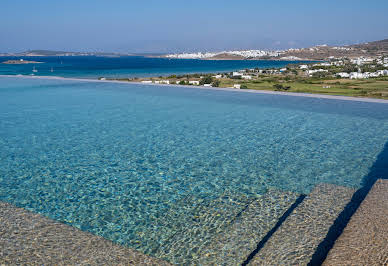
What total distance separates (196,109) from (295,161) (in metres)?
4.19

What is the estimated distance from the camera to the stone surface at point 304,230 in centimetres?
230

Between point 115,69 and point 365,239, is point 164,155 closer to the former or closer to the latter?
point 365,239

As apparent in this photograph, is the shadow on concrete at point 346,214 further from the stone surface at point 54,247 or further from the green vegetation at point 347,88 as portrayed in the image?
the green vegetation at point 347,88

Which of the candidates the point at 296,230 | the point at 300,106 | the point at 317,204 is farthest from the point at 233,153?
the point at 300,106

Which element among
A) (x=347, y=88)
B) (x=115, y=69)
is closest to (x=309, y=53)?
(x=115, y=69)

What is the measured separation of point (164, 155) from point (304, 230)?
8.67 ft

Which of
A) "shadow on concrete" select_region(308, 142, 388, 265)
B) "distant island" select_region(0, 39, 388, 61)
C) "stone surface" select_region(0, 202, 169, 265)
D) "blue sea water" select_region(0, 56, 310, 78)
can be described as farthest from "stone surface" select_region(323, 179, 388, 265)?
"distant island" select_region(0, 39, 388, 61)

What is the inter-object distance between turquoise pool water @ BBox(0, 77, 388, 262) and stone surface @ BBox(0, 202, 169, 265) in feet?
0.82

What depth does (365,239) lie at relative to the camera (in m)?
2.28

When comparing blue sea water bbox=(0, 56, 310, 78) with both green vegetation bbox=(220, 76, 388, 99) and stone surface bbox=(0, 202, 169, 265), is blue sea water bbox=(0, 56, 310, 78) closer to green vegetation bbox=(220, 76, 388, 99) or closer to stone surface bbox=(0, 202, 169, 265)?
green vegetation bbox=(220, 76, 388, 99)

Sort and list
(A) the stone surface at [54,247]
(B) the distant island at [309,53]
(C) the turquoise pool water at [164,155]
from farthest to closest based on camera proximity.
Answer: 1. (B) the distant island at [309,53]
2. (C) the turquoise pool water at [164,155]
3. (A) the stone surface at [54,247]

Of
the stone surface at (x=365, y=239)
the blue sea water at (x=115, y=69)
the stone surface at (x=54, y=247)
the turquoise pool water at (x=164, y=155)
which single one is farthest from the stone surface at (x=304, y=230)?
the blue sea water at (x=115, y=69)

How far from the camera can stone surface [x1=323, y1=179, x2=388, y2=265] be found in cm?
208

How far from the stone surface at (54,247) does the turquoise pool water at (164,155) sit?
25 cm
